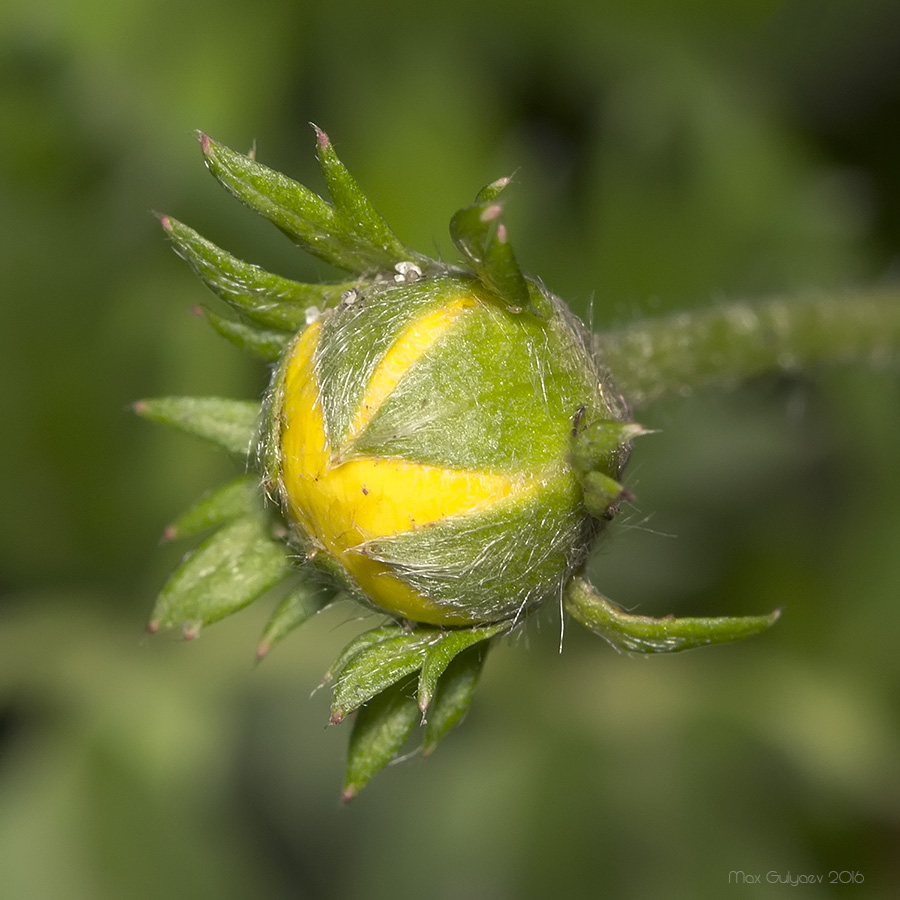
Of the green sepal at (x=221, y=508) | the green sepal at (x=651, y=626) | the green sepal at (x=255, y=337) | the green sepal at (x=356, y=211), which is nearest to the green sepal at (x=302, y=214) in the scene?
the green sepal at (x=356, y=211)

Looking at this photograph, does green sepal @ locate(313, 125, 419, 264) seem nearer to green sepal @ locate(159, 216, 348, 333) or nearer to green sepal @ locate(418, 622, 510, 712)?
green sepal @ locate(159, 216, 348, 333)

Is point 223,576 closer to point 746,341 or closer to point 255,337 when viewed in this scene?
point 255,337

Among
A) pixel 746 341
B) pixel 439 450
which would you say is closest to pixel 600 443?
pixel 439 450

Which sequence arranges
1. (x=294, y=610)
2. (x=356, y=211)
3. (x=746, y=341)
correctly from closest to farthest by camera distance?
(x=356, y=211)
(x=294, y=610)
(x=746, y=341)

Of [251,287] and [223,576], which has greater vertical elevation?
[251,287]

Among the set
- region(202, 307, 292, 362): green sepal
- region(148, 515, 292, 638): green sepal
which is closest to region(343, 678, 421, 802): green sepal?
region(148, 515, 292, 638): green sepal
